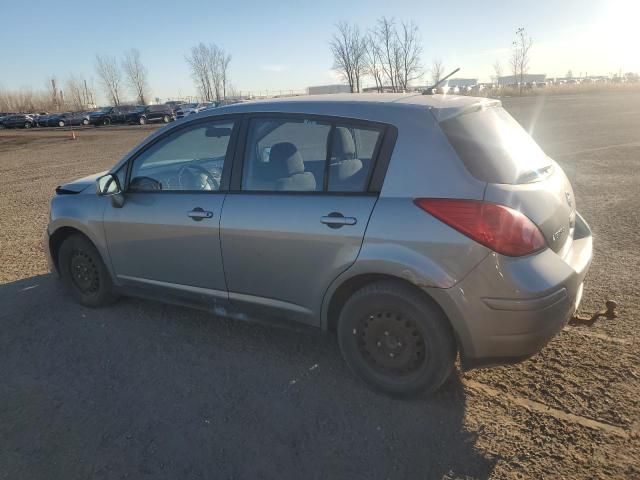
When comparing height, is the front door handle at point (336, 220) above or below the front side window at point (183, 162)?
below

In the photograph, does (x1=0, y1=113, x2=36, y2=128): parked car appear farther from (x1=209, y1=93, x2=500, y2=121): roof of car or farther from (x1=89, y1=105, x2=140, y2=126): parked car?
(x1=209, y1=93, x2=500, y2=121): roof of car

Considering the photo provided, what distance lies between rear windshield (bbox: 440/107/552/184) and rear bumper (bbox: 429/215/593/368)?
47 centimetres

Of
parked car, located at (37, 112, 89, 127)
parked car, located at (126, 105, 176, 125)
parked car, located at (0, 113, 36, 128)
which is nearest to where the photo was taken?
parked car, located at (126, 105, 176, 125)

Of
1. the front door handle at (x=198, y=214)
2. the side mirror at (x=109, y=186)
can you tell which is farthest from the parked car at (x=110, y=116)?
the front door handle at (x=198, y=214)

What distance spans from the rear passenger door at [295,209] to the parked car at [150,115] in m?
48.1

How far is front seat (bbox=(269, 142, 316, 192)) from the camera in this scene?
3168 mm

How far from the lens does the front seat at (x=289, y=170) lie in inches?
125

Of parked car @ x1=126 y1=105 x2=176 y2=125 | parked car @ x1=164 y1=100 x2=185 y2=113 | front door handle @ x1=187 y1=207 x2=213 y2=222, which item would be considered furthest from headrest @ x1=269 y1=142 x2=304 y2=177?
parked car @ x1=164 y1=100 x2=185 y2=113

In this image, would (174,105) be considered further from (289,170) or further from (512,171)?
(512,171)

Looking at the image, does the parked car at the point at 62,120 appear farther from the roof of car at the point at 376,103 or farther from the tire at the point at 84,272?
the roof of car at the point at 376,103

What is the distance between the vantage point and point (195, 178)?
386 centimetres

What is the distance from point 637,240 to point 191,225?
476 centimetres

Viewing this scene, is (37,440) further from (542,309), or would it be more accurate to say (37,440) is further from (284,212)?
(542,309)

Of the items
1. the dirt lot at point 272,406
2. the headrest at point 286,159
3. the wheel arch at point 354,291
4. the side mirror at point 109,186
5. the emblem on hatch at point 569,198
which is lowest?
the dirt lot at point 272,406
